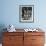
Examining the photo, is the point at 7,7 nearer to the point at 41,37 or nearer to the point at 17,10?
the point at 17,10

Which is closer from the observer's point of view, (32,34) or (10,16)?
(32,34)

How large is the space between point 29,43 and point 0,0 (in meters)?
1.62

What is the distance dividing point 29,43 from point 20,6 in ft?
3.94

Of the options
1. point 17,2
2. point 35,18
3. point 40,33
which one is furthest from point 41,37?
point 17,2

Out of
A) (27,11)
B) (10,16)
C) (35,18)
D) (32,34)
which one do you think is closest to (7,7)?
(10,16)

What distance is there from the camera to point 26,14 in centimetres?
396

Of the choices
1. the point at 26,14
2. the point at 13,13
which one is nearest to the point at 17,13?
the point at 13,13

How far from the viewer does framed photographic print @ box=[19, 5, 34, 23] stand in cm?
393

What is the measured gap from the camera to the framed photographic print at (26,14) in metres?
3.93

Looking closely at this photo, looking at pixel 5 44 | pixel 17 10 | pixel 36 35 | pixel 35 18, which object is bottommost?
pixel 5 44

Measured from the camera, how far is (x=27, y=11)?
13.0ft

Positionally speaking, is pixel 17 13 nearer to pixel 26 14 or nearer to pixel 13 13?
pixel 13 13

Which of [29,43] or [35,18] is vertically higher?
[35,18]

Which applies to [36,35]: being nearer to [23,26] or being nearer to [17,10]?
[23,26]
